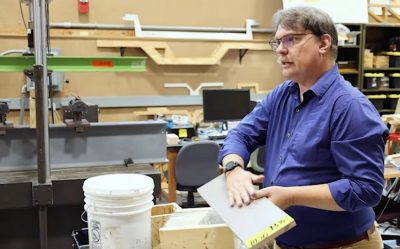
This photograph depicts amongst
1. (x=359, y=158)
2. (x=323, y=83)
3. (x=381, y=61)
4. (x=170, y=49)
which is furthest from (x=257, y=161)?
(x=359, y=158)

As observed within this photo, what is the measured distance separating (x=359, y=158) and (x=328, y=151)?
4.4 inches

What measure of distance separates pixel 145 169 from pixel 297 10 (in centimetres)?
126

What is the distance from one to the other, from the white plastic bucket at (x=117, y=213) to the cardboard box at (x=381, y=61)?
17.6 ft

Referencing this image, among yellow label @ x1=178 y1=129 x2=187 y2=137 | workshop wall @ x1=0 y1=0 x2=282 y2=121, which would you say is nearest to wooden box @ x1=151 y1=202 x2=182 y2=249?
yellow label @ x1=178 y1=129 x2=187 y2=137

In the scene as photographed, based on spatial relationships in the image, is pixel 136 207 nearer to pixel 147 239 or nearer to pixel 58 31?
pixel 147 239

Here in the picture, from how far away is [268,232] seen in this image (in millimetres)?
1179

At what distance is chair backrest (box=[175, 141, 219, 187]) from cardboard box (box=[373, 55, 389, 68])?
3024mm

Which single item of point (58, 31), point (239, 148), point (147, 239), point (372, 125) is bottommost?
point (147, 239)

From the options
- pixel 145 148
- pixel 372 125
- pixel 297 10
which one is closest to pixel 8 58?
pixel 145 148

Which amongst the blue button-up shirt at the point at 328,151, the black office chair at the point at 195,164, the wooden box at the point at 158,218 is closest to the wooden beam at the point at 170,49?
the black office chair at the point at 195,164

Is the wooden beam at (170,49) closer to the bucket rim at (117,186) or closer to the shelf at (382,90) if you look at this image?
the shelf at (382,90)

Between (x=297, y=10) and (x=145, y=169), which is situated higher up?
(x=297, y=10)

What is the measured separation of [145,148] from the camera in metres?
2.49

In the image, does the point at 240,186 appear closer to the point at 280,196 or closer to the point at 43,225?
the point at 280,196
